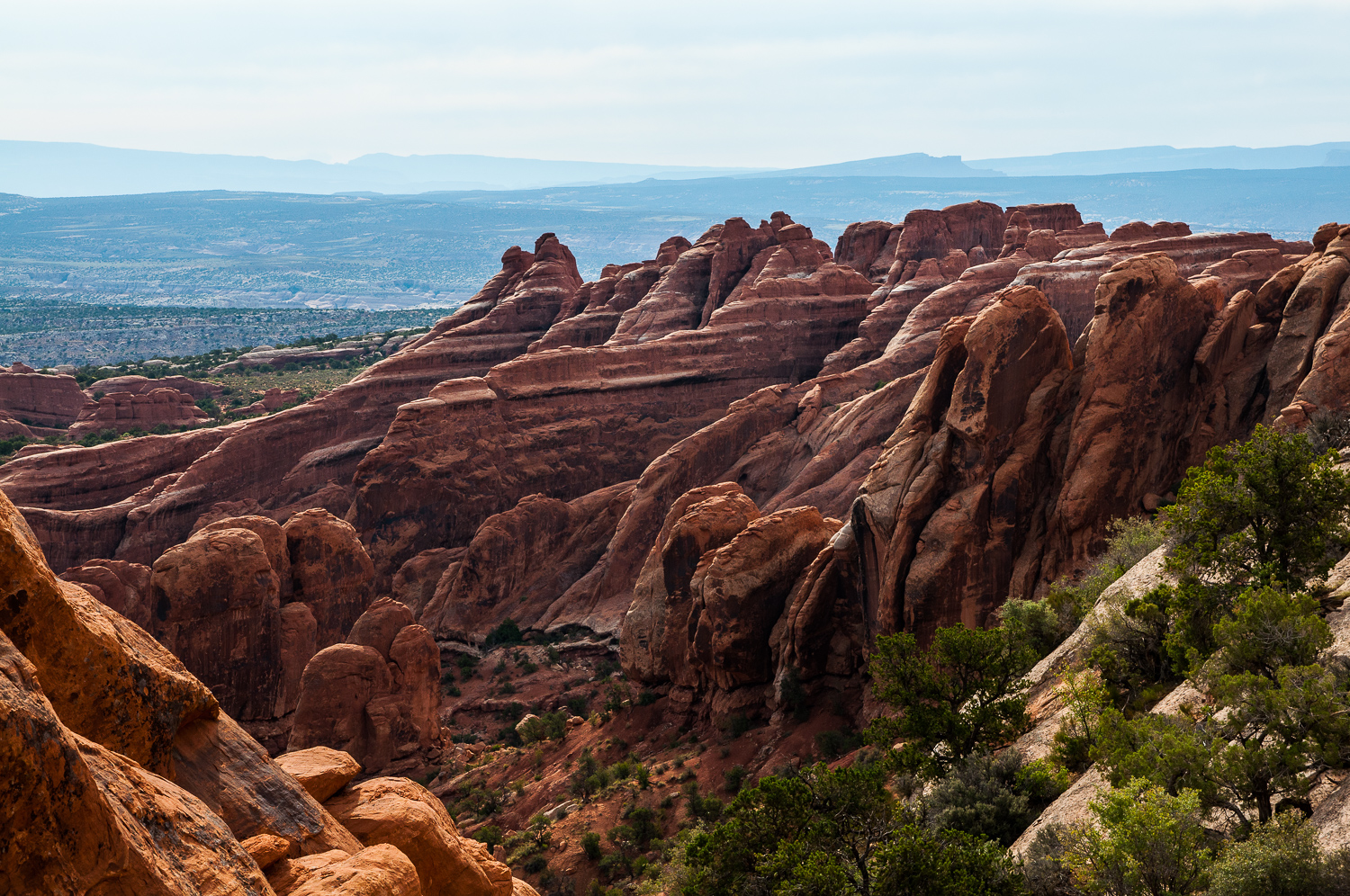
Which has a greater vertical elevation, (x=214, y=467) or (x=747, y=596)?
(x=747, y=596)

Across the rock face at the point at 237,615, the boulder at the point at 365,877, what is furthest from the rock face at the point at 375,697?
the boulder at the point at 365,877

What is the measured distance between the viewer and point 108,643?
43.8 ft

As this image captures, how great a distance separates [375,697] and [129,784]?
29209mm

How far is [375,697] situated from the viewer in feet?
128

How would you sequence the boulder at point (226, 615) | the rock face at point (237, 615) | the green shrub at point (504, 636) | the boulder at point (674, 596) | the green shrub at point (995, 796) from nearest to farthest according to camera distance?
1. the green shrub at point (995, 796)
2. the boulder at point (226, 615)
3. the rock face at point (237, 615)
4. the boulder at point (674, 596)
5. the green shrub at point (504, 636)

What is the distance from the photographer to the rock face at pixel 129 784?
935cm

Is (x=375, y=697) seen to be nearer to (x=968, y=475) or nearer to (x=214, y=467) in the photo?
(x=968, y=475)

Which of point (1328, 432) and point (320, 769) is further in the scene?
point (1328, 432)

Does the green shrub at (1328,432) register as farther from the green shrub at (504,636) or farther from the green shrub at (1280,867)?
the green shrub at (504,636)

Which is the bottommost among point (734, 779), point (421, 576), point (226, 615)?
point (421, 576)

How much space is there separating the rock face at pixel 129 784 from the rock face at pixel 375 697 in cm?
2162

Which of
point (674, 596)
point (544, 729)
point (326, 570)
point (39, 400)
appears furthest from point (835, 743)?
point (39, 400)

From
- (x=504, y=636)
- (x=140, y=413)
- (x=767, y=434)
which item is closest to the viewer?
(x=504, y=636)

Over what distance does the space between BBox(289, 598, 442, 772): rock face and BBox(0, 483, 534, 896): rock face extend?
21620 millimetres
